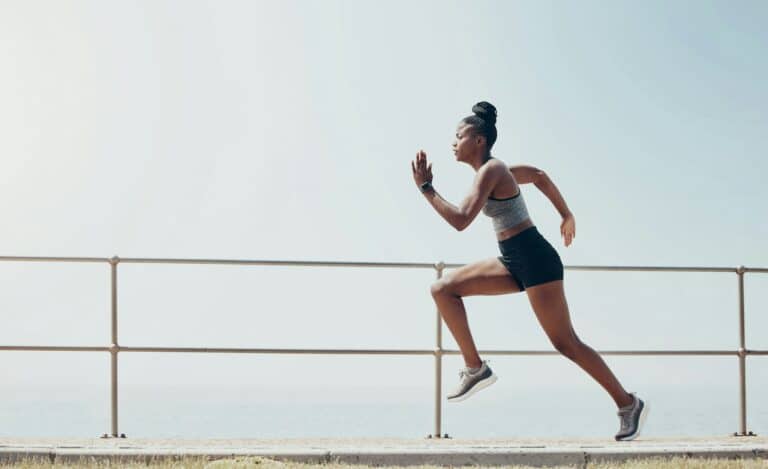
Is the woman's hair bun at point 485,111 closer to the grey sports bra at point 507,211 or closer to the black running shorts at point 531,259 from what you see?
the grey sports bra at point 507,211

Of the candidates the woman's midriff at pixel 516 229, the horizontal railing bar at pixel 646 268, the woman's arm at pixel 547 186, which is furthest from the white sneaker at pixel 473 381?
the horizontal railing bar at pixel 646 268

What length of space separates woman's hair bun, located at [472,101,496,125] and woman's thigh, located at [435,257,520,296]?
829mm

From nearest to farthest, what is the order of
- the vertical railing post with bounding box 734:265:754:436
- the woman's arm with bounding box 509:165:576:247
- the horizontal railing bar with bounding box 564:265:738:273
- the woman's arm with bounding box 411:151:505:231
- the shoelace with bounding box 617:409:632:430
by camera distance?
the woman's arm with bounding box 411:151:505:231, the shoelace with bounding box 617:409:632:430, the woman's arm with bounding box 509:165:576:247, the horizontal railing bar with bounding box 564:265:738:273, the vertical railing post with bounding box 734:265:754:436

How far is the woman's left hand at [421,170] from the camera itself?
228 inches

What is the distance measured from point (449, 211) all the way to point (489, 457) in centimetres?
166

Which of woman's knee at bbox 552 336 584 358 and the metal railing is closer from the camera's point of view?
woman's knee at bbox 552 336 584 358

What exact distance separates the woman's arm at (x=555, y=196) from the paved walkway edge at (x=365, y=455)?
133cm

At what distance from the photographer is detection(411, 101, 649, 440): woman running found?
19.6ft

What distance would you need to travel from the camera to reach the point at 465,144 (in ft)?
20.2

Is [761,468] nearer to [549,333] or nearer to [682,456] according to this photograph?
[682,456]

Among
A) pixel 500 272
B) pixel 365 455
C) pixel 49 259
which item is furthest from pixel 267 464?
pixel 49 259

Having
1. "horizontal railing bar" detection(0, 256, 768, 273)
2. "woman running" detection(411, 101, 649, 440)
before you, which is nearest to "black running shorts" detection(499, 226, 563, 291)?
"woman running" detection(411, 101, 649, 440)

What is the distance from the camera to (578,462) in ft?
21.1

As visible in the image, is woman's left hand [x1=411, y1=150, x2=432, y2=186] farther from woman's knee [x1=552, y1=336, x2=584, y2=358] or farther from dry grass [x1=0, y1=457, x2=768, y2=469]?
dry grass [x1=0, y1=457, x2=768, y2=469]
